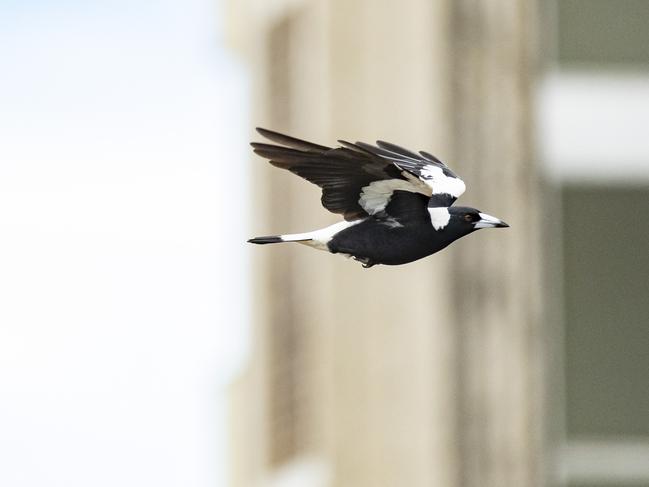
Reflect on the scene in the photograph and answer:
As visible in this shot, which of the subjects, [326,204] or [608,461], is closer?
[326,204]

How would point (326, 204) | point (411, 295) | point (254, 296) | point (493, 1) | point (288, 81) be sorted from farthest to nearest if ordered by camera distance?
point (254, 296)
point (288, 81)
point (411, 295)
point (493, 1)
point (326, 204)

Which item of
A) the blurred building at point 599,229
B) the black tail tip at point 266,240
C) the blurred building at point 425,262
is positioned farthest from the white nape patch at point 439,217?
the blurred building at point 599,229

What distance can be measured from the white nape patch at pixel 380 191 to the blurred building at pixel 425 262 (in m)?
3.84

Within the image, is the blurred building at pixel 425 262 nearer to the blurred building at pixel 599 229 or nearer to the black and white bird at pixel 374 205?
the blurred building at pixel 599 229

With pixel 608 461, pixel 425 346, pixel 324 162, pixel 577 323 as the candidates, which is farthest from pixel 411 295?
pixel 324 162

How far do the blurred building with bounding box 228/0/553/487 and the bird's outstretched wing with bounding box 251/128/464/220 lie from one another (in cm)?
379

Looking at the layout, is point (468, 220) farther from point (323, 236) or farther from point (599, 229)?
point (599, 229)

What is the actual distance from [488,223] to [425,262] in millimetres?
4323

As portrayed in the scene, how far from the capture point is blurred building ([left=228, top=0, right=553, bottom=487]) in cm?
513

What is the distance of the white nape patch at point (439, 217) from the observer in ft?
3.00

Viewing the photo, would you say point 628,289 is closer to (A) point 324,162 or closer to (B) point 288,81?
(B) point 288,81

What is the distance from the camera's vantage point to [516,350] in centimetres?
545

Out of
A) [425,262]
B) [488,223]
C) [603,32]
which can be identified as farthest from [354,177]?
Result: [603,32]

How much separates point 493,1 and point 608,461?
1975 mm
